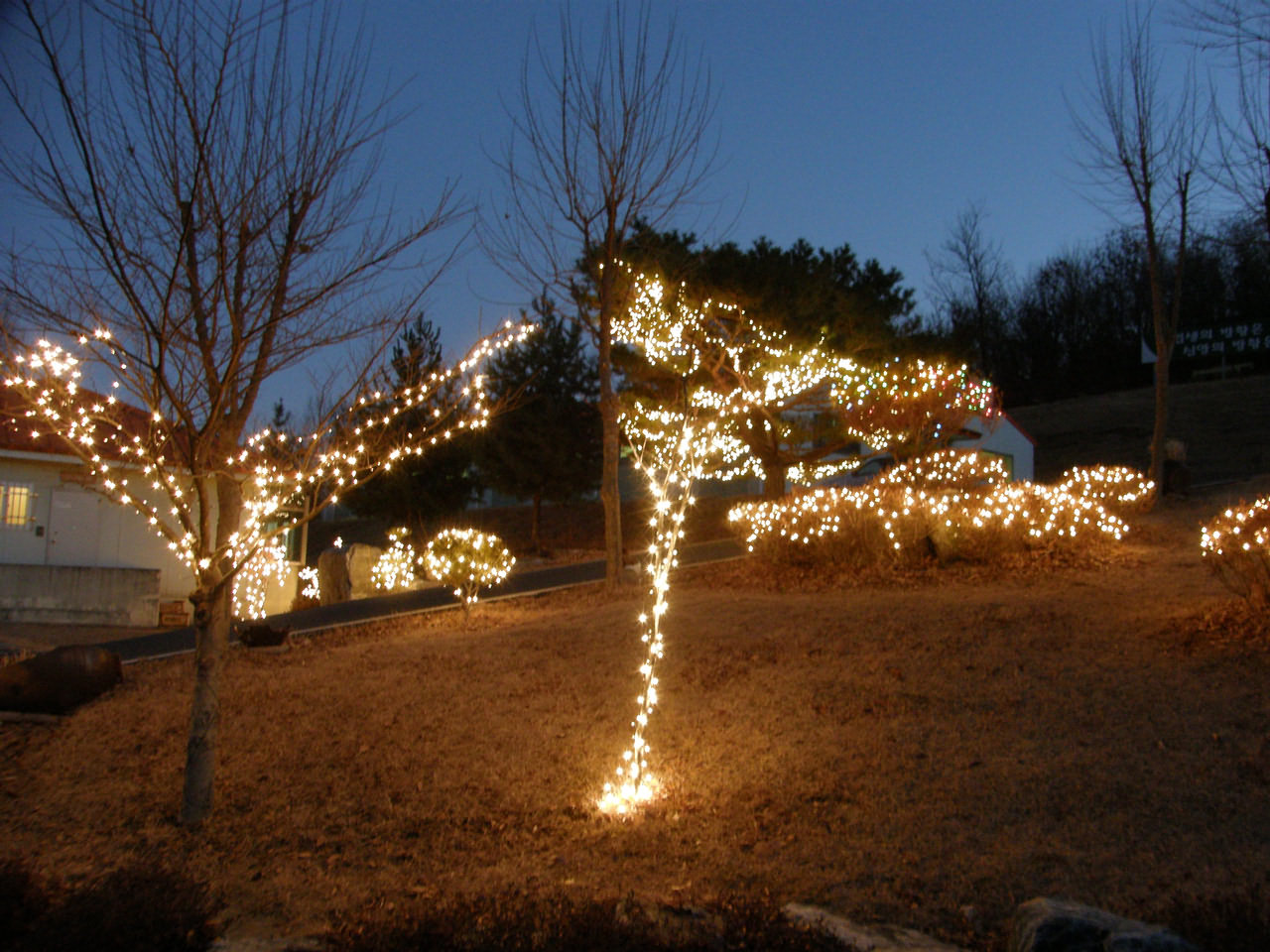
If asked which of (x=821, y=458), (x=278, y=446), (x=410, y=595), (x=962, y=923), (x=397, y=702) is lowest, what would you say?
(x=962, y=923)

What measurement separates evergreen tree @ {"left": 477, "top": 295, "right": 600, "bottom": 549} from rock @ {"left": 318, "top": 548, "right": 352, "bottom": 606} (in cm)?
939

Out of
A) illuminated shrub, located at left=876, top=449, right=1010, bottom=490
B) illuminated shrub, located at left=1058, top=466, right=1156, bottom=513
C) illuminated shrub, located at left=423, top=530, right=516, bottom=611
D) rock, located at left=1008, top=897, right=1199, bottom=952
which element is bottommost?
rock, located at left=1008, top=897, right=1199, bottom=952

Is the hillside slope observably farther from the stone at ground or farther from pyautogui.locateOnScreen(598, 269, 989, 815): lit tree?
the stone at ground

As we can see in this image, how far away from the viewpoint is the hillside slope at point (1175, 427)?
27.1 meters

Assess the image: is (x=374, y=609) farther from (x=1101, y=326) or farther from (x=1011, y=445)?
(x=1101, y=326)

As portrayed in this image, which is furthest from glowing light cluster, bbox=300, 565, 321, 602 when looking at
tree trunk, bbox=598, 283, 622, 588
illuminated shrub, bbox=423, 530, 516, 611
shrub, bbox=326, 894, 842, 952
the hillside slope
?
the hillside slope

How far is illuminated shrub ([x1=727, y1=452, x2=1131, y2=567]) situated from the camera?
1104 cm

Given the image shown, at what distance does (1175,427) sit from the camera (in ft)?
105

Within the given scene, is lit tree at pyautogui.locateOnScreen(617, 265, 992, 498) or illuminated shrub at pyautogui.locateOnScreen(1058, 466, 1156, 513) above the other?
lit tree at pyautogui.locateOnScreen(617, 265, 992, 498)

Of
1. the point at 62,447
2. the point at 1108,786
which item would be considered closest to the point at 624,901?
the point at 1108,786

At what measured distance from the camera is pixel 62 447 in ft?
47.4

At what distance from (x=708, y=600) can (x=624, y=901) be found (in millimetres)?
7019

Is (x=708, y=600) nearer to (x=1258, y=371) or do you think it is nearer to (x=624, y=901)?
(x=624, y=901)

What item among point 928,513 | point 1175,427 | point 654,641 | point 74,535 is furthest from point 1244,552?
point 1175,427
